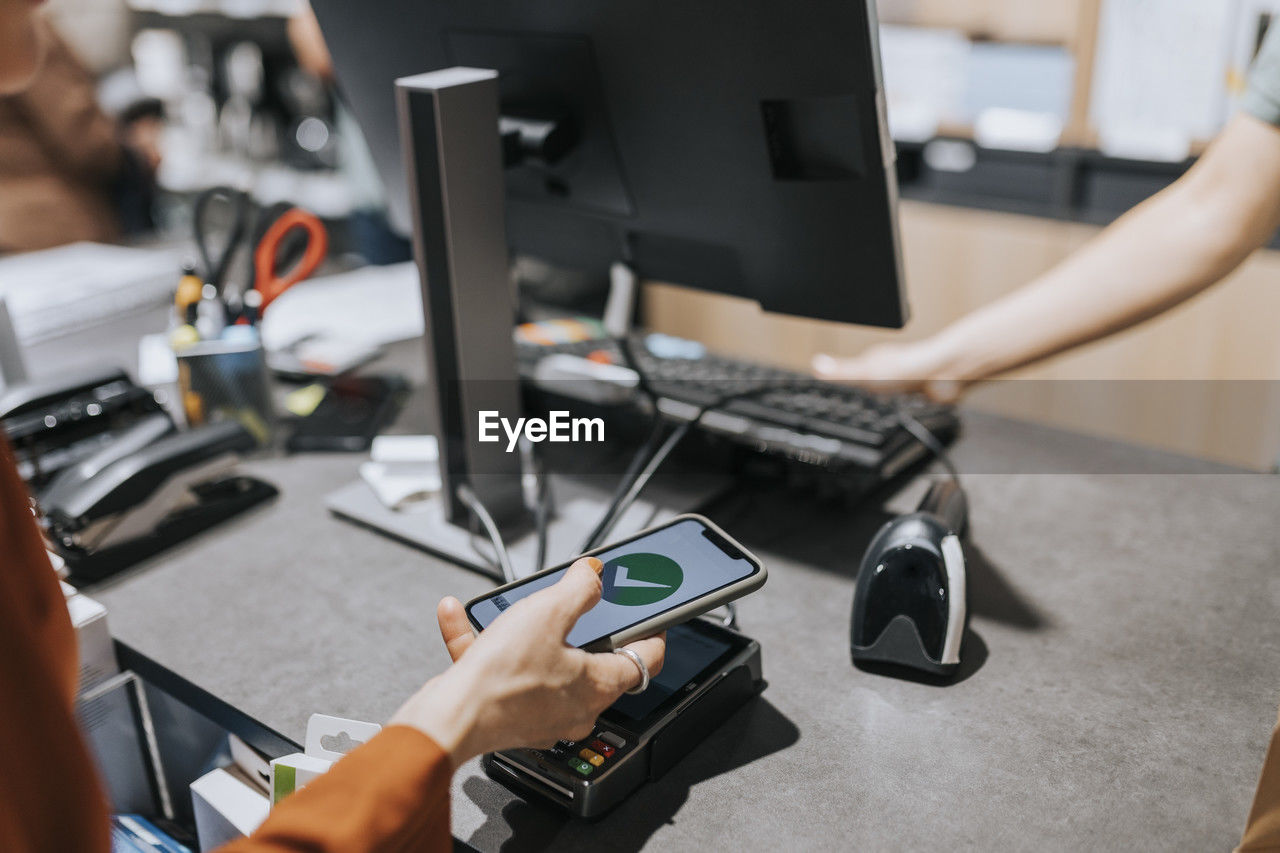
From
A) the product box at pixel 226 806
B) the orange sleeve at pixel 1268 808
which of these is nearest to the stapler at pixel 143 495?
the product box at pixel 226 806

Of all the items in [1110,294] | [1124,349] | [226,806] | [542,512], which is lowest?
[1124,349]

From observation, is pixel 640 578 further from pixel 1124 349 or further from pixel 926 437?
pixel 1124 349

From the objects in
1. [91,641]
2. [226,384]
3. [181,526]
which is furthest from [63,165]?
[91,641]

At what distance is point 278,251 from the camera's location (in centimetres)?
104

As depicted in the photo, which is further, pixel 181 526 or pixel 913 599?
pixel 181 526

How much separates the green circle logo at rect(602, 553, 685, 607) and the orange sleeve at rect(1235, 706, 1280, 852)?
32cm

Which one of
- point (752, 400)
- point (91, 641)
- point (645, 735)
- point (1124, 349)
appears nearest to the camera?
point (645, 735)

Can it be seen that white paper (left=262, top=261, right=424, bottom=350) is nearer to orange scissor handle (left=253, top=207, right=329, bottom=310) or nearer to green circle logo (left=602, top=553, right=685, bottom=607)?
orange scissor handle (left=253, top=207, right=329, bottom=310)

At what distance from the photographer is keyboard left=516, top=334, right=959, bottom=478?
855 millimetres

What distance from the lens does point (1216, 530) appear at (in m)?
0.83

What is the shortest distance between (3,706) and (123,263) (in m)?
1.28

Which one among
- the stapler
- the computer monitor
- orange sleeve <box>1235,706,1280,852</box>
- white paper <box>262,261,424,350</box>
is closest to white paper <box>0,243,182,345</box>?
white paper <box>262,261,424,350</box>

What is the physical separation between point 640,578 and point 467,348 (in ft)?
0.87

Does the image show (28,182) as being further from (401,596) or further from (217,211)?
(401,596)
